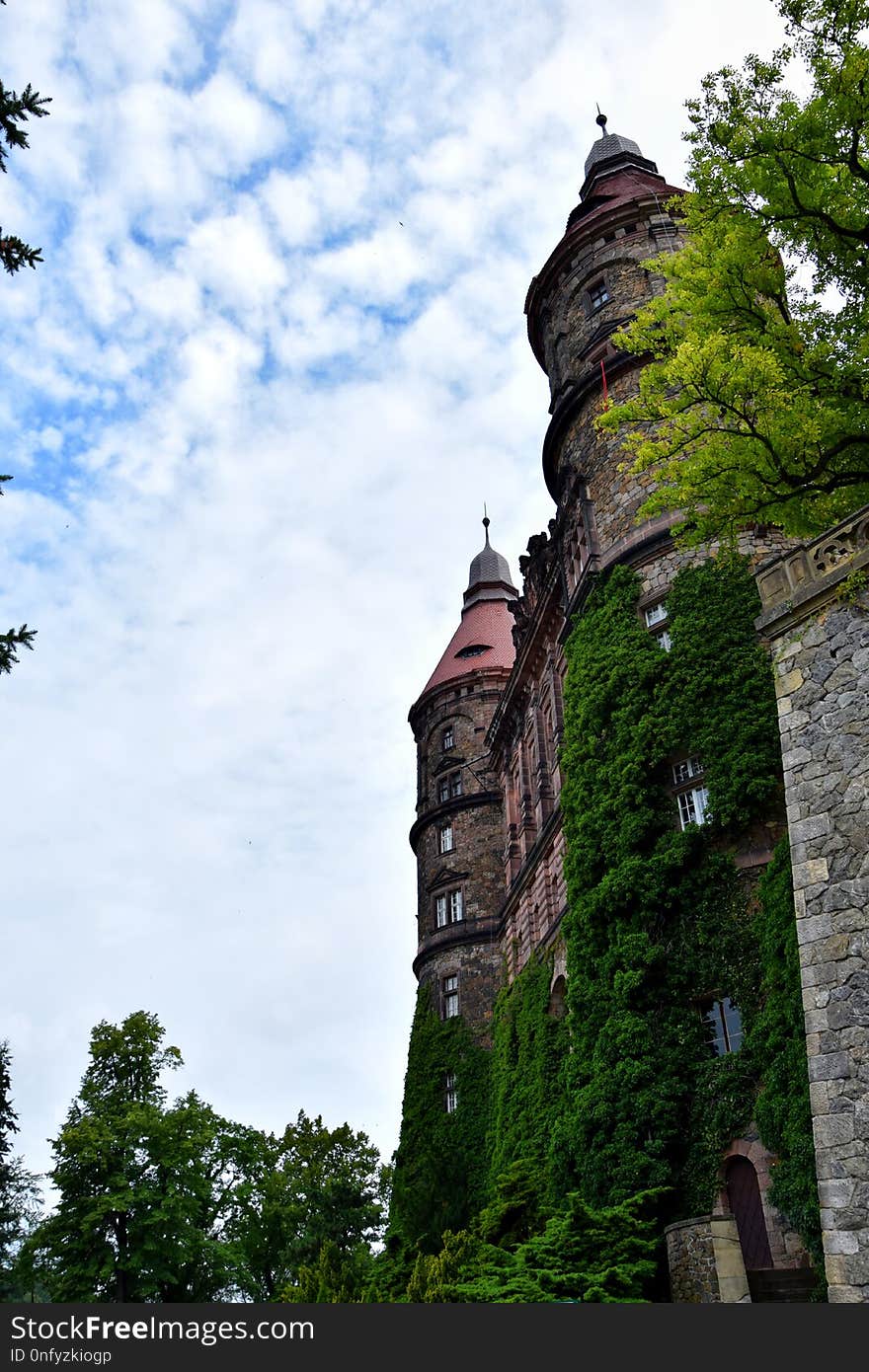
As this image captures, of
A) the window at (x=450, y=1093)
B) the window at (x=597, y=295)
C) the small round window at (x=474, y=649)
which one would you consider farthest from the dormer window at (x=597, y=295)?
the window at (x=450, y=1093)

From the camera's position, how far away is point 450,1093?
32812mm

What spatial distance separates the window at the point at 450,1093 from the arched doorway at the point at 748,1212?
18335 mm

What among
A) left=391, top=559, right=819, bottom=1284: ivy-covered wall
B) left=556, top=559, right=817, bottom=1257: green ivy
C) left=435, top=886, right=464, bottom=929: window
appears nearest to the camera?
left=391, top=559, right=819, bottom=1284: ivy-covered wall

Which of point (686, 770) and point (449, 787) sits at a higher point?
point (449, 787)

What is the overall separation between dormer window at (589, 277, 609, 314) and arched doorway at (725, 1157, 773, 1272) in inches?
793

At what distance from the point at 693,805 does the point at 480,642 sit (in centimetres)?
2682

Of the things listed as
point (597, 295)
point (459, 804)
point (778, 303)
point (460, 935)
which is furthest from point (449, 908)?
point (778, 303)

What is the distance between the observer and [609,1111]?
16625 mm

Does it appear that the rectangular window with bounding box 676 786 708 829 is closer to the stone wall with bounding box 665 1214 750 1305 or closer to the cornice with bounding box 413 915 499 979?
the stone wall with bounding box 665 1214 750 1305

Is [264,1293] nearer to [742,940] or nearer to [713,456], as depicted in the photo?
[742,940]

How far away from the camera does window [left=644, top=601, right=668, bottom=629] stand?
67.4 feet

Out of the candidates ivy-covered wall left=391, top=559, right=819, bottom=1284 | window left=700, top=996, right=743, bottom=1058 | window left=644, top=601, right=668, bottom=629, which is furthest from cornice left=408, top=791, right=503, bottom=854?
window left=700, top=996, right=743, bottom=1058

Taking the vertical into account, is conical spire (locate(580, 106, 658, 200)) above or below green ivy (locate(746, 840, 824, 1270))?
above

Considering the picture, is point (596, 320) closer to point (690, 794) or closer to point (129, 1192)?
point (690, 794)
